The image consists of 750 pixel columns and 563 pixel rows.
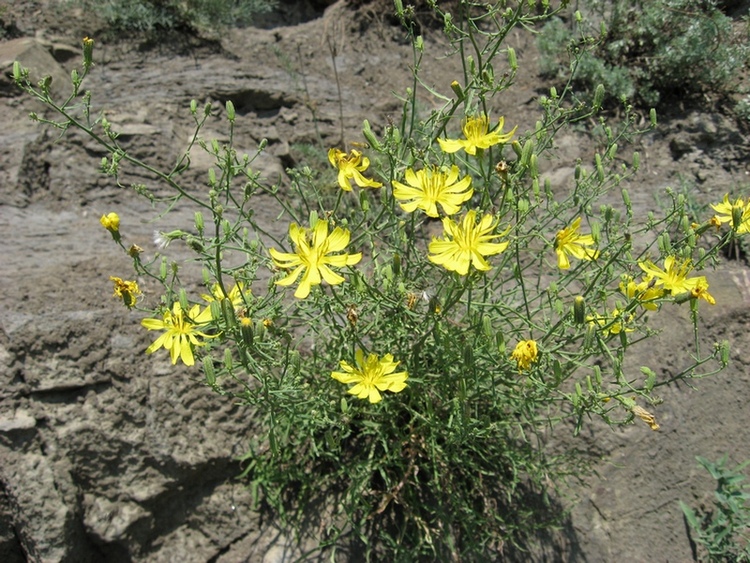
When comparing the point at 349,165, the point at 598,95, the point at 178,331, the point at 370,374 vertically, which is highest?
the point at 598,95

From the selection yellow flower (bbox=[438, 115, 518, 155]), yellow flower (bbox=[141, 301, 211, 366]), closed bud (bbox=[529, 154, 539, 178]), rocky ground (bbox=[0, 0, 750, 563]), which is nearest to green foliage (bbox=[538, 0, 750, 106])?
rocky ground (bbox=[0, 0, 750, 563])

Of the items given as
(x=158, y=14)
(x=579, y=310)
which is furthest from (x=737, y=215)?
(x=158, y=14)

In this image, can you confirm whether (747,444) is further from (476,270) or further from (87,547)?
(87,547)

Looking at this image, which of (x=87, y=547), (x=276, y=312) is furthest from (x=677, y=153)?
(x=87, y=547)

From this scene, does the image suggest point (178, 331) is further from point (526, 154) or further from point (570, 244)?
point (570, 244)

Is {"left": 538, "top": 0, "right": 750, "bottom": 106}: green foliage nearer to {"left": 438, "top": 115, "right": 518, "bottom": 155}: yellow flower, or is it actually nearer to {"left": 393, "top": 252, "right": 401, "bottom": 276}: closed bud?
{"left": 438, "top": 115, "right": 518, "bottom": 155}: yellow flower
